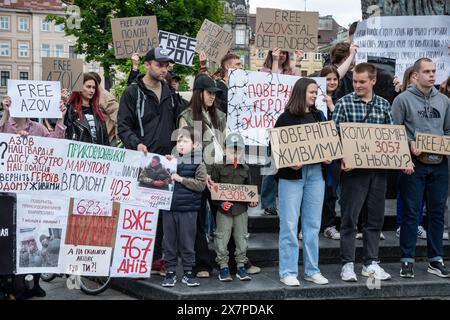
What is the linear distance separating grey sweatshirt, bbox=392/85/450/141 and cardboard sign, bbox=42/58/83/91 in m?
3.53

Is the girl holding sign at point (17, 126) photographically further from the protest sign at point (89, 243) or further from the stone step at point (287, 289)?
the stone step at point (287, 289)

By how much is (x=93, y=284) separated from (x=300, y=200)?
2.43 metres

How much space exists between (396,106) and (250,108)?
71.3 inches

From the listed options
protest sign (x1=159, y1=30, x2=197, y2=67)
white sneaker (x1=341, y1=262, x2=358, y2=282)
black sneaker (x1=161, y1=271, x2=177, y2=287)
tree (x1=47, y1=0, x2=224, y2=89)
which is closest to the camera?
black sneaker (x1=161, y1=271, x2=177, y2=287)

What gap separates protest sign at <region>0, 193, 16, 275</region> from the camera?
17.2 feet

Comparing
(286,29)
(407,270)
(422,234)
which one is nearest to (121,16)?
(286,29)

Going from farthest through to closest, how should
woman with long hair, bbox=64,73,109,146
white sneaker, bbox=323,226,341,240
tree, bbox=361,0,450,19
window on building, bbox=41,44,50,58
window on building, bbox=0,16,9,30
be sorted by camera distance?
window on building, bbox=41,44,50,58
window on building, bbox=0,16,9,30
tree, bbox=361,0,450,19
white sneaker, bbox=323,226,341,240
woman with long hair, bbox=64,73,109,146

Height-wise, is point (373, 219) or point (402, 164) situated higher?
point (402, 164)

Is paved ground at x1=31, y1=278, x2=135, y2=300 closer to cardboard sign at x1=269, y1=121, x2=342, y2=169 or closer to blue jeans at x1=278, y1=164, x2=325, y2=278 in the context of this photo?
blue jeans at x1=278, y1=164, x2=325, y2=278

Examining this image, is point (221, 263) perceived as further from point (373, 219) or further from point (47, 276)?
point (47, 276)

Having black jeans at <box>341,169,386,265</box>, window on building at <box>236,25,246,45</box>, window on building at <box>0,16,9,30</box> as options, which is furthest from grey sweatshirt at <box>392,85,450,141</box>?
window on building at <box>236,25,246,45</box>

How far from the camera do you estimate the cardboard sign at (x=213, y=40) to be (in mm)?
7562

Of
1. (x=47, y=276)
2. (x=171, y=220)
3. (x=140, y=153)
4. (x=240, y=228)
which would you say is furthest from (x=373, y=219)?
(x=47, y=276)

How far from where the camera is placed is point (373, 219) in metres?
5.62
